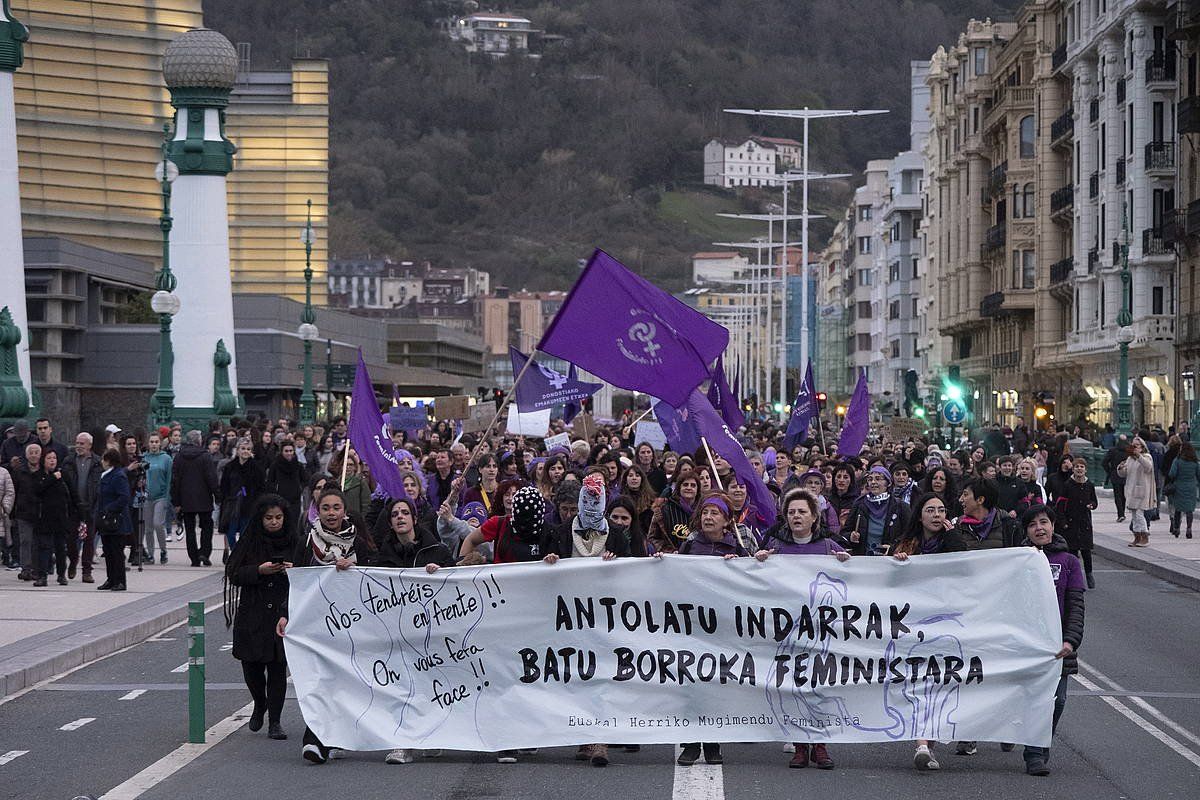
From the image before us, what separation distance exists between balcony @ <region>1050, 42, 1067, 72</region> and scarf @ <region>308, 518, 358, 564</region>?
62.4m

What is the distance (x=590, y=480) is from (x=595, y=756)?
1.55m

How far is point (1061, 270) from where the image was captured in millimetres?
73000

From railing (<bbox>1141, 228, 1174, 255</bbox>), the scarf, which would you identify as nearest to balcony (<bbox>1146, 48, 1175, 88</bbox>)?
railing (<bbox>1141, 228, 1174, 255</bbox>)

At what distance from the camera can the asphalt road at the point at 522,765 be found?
33.8 feet

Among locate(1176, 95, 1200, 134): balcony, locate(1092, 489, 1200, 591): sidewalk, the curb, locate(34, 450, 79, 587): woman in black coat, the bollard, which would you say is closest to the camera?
the bollard

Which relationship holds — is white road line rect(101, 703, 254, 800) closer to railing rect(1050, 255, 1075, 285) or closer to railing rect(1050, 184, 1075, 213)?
railing rect(1050, 255, 1075, 285)

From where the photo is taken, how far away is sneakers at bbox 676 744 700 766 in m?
11.2

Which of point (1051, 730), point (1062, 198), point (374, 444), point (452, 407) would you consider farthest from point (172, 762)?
point (1062, 198)

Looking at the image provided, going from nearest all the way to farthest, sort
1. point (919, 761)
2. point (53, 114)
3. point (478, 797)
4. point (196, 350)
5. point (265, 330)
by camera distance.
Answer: point (478, 797)
point (919, 761)
point (196, 350)
point (265, 330)
point (53, 114)

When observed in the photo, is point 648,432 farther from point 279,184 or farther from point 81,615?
point 279,184

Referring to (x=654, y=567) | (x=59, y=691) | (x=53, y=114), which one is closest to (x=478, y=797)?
(x=654, y=567)

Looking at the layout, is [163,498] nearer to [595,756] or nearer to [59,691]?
[59,691]

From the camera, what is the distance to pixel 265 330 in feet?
268

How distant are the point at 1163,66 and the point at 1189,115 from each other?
489cm
